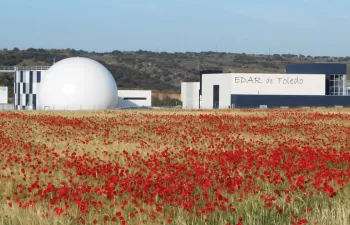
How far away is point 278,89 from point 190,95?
14.0 m

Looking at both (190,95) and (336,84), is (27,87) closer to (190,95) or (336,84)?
(190,95)

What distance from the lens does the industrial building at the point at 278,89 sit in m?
79.1

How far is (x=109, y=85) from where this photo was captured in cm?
5869

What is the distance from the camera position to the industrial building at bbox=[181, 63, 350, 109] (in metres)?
79.1

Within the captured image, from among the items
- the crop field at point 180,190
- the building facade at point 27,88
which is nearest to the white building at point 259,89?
the building facade at point 27,88

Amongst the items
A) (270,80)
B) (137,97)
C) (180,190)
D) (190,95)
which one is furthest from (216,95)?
(180,190)

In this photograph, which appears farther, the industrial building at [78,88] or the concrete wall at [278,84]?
the concrete wall at [278,84]

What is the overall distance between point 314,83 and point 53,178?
241 ft

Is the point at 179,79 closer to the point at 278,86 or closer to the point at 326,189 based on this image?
the point at 278,86

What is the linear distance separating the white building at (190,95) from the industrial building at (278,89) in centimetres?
169

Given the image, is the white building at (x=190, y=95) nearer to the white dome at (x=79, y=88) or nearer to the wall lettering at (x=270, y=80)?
the wall lettering at (x=270, y=80)

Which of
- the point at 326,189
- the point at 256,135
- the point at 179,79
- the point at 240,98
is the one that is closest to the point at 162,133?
the point at 256,135

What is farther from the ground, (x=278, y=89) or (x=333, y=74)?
(x=333, y=74)

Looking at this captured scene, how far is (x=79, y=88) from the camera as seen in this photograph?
57781mm
